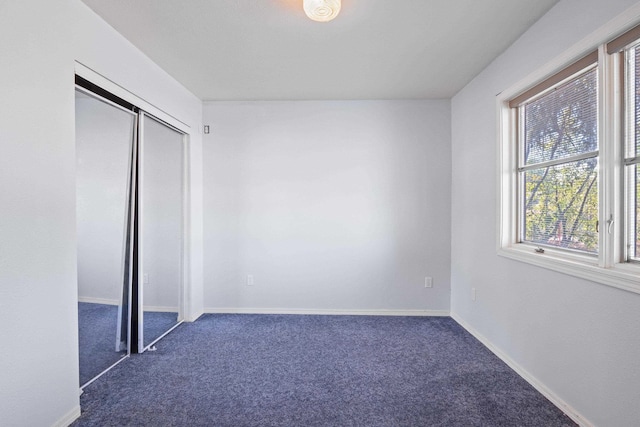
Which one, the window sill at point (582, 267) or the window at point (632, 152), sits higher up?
the window at point (632, 152)

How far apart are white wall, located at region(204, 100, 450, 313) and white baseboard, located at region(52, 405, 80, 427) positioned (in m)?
1.81

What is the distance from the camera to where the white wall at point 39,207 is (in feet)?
4.69

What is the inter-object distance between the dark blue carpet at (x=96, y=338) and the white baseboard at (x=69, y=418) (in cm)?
30

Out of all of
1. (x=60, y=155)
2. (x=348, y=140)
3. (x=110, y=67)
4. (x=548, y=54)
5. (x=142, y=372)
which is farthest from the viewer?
(x=348, y=140)

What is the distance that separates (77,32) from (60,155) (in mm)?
813

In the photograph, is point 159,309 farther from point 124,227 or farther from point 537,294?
point 537,294

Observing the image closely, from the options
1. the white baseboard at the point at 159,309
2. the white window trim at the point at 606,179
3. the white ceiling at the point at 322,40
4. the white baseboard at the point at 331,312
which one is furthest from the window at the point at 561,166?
the white baseboard at the point at 159,309

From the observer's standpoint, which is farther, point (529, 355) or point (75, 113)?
point (529, 355)

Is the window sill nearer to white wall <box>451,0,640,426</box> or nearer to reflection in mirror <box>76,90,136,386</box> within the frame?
white wall <box>451,0,640,426</box>

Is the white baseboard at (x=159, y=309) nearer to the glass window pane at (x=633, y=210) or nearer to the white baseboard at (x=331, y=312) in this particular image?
the white baseboard at (x=331, y=312)

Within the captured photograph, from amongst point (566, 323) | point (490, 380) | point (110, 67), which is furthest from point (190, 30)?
point (490, 380)

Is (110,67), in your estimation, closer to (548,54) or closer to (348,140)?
(348,140)

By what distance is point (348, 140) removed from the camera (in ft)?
11.7

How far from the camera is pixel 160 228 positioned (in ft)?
9.48
